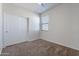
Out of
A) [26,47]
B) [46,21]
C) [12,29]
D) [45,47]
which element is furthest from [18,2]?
[45,47]

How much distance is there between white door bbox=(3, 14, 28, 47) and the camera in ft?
4.73

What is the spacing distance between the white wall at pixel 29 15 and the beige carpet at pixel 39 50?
106 millimetres

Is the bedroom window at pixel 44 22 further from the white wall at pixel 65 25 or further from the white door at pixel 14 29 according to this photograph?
the white door at pixel 14 29

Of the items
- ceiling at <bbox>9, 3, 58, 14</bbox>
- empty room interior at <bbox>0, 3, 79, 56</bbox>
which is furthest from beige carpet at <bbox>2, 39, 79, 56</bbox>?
ceiling at <bbox>9, 3, 58, 14</bbox>

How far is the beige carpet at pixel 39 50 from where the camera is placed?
1460 mm

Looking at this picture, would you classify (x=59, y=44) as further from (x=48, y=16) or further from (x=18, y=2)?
(x=18, y=2)

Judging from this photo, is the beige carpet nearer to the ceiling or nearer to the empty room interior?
the empty room interior

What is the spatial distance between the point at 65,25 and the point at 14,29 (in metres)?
0.81

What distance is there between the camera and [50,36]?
156 centimetres

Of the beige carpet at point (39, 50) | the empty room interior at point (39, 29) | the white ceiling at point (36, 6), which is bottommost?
the beige carpet at point (39, 50)

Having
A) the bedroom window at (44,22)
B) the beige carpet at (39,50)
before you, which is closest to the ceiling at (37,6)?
the bedroom window at (44,22)

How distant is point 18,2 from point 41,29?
0.55 metres

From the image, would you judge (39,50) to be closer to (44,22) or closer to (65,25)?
(44,22)

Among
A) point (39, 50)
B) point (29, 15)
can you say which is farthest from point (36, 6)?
point (39, 50)
